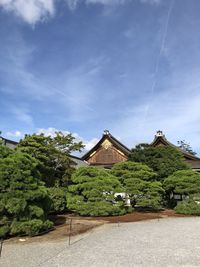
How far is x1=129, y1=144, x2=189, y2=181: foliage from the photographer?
20.6 m

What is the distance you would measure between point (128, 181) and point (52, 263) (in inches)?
454

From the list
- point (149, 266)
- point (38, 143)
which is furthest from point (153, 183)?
point (149, 266)

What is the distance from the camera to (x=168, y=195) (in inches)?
854

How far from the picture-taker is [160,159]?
21.1 metres

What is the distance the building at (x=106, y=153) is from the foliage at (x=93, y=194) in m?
12.8

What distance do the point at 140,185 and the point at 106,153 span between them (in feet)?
42.1

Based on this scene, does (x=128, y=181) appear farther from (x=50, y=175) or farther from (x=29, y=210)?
(x=29, y=210)

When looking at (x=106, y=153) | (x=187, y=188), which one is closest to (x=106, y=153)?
(x=106, y=153)

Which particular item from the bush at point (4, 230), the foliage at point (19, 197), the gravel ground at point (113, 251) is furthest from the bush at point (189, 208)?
the bush at point (4, 230)

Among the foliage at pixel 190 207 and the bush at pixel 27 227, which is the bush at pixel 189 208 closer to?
the foliage at pixel 190 207

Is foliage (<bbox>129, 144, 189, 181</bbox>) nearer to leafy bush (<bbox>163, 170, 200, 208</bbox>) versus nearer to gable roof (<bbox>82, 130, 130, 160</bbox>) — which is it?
leafy bush (<bbox>163, 170, 200, 208</bbox>)

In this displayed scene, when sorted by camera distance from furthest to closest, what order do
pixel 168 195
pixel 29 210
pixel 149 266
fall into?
pixel 168 195
pixel 29 210
pixel 149 266

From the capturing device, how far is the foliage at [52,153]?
15547mm

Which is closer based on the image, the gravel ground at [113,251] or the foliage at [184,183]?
the gravel ground at [113,251]
